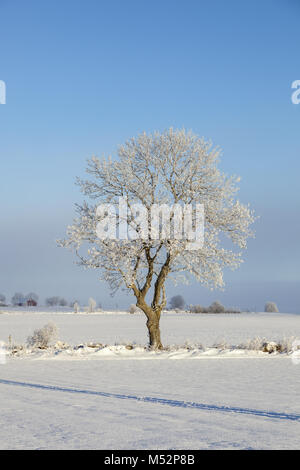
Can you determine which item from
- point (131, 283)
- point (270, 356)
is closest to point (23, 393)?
point (131, 283)

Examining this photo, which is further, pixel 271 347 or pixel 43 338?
pixel 43 338

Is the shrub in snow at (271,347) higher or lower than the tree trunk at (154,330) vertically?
lower

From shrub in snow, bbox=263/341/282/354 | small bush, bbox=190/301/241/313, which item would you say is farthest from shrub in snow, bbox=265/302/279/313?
shrub in snow, bbox=263/341/282/354

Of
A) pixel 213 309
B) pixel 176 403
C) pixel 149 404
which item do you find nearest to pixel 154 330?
pixel 176 403

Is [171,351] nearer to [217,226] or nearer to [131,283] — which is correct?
[131,283]

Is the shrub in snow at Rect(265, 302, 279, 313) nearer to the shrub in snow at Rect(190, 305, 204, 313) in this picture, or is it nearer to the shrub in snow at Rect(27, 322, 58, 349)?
the shrub in snow at Rect(190, 305, 204, 313)

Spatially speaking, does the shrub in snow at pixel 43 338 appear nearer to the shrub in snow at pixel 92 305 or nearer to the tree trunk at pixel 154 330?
the tree trunk at pixel 154 330

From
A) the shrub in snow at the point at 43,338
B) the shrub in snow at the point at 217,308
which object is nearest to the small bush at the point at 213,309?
the shrub in snow at the point at 217,308

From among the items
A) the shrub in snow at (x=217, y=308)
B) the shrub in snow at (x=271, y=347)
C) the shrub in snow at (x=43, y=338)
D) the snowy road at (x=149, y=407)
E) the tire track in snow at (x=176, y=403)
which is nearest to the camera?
the snowy road at (x=149, y=407)

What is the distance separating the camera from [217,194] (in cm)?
2375

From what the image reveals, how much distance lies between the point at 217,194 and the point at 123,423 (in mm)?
16001

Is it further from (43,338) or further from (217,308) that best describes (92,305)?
(43,338)

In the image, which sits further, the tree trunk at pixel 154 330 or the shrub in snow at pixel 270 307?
the shrub in snow at pixel 270 307

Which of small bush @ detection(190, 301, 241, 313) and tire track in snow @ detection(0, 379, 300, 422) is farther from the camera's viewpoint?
small bush @ detection(190, 301, 241, 313)
